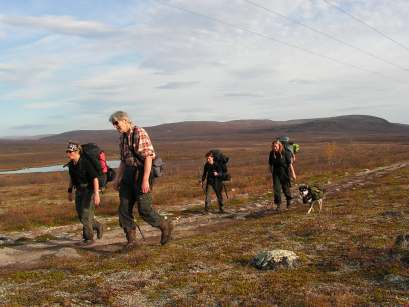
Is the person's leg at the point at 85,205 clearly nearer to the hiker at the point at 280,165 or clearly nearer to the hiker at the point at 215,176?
the hiker at the point at 215,176

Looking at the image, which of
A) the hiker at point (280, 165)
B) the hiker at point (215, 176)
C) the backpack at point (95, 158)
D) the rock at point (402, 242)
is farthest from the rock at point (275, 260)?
the hiker at point (215, 176)

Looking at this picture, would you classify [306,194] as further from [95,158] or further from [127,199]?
[95,158]

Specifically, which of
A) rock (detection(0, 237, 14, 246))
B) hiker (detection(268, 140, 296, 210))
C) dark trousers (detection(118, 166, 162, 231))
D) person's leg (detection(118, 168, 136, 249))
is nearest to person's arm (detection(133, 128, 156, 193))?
dark trousers (detection(118, 166, 162, 231))

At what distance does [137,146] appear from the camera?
854 cm

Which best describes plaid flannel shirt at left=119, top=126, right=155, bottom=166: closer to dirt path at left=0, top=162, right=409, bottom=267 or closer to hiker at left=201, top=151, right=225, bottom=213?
dirt path at left=0, top=162, right=409, bottom=267

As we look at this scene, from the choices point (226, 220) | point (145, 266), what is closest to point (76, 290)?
point (145, 266)

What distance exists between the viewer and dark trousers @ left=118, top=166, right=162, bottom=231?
8695 millimetres

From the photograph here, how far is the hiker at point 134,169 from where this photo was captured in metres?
8.52

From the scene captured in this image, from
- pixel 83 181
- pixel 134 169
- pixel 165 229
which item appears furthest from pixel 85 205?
pixel 134 169

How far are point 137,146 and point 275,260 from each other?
10.6ft

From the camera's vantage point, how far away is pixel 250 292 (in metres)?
6.50

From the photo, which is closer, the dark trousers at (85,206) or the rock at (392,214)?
the dark trousers at (85,206)

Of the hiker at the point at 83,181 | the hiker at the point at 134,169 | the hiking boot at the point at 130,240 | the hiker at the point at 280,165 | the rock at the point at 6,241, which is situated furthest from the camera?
the hiker at the point at 280,165

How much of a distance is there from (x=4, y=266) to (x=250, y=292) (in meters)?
5.18
